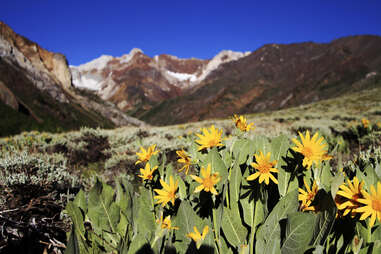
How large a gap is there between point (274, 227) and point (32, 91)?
3514 cm

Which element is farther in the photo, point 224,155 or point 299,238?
point 224,155

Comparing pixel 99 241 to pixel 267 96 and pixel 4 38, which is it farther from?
pixel 267 96

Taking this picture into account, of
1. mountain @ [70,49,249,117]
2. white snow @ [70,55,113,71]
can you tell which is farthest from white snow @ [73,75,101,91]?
white snow @ [70,55,113,71]

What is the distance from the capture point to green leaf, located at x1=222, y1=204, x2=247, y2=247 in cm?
110

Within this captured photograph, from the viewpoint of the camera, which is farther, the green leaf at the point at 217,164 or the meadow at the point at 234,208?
the green leaf at the point at 217,164

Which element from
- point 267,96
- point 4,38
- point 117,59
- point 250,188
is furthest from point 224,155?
point 117,59

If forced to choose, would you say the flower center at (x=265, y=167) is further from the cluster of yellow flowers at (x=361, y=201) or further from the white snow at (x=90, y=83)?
the white snow at (x=90, y=83)

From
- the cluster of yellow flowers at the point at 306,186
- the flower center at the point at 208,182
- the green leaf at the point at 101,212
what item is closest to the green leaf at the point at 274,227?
the cluster of yellow flowers at the point at 306,186

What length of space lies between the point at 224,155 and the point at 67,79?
52463mm

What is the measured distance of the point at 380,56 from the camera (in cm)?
Answer: 6247

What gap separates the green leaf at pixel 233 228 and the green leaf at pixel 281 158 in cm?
28

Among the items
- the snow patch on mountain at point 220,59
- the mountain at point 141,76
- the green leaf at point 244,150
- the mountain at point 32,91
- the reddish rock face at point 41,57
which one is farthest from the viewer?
the snow patch on mountain at point 220,59

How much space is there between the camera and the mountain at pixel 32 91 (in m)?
19.2

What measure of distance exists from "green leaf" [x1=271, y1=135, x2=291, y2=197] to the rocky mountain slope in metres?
54.7
